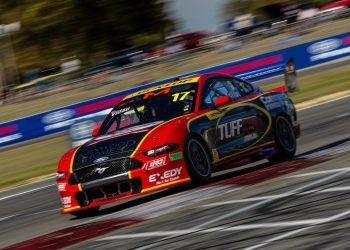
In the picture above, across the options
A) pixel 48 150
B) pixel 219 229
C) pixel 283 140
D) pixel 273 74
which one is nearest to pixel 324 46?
pixel 273 74

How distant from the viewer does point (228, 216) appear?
308 inches

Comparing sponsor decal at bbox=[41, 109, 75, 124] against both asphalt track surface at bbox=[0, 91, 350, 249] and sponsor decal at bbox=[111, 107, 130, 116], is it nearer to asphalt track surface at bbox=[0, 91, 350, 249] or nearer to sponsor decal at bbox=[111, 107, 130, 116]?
asphalt track surface at bbox=[0, 91, 350, 249]

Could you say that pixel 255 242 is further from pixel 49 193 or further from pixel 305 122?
pixel 305 122

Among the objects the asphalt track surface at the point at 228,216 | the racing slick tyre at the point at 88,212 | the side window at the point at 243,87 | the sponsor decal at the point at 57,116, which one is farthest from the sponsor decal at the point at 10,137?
the racing slick tyre at the point at 88,212

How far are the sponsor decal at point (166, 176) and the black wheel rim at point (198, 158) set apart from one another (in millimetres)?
267

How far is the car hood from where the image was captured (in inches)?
392

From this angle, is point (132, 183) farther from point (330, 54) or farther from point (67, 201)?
point (330, 54)

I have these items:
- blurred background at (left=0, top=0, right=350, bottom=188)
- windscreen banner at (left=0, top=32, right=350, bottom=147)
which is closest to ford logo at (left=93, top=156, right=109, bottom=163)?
windscreen banner at (left=0, top=32, right=350, bottom=147)

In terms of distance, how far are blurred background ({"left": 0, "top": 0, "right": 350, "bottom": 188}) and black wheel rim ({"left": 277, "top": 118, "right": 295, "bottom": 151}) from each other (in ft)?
81.8

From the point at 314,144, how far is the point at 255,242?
7336 mm

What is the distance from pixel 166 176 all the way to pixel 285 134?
279cm

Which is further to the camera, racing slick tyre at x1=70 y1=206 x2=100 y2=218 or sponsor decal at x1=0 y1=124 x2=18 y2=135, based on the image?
sponsor decal at x1=0 y1=124 x2=18 y2=135

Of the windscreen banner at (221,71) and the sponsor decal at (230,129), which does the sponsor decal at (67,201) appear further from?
the windscreen banner at (221,71)

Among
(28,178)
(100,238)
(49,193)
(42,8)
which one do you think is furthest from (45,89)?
(100,238)
